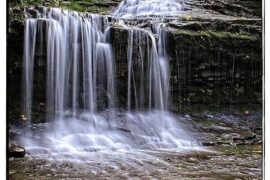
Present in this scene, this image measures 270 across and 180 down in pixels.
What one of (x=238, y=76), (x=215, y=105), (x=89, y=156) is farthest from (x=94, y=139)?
(x=238, y=76)

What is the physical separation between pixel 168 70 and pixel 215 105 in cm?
46

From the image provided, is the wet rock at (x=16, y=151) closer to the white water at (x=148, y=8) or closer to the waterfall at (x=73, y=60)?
the waterfall at (x=73, y=60)

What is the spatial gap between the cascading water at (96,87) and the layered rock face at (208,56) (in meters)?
0.06

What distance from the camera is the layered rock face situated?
101 inches

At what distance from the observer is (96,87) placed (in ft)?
8.41

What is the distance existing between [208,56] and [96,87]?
3.26ft

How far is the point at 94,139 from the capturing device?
2.39 metres

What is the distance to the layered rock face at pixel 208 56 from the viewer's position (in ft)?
8.43
